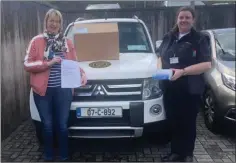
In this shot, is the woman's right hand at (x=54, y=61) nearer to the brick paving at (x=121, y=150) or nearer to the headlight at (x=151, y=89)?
the headlight at (x=151, y=89)

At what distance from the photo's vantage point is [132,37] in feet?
15.0

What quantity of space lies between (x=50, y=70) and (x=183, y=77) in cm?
138

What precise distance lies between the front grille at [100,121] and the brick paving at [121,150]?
1.60ft

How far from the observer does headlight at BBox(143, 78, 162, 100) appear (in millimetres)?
3366

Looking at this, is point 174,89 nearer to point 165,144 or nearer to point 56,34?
point 165,144

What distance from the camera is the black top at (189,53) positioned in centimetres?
294

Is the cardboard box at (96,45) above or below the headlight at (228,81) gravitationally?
above

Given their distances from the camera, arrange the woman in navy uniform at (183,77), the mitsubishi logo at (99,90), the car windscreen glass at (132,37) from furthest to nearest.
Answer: the car windscreen glass at (132,37), the mitsubishi logo at (99,90), the woman in navy uniform at (183,77)

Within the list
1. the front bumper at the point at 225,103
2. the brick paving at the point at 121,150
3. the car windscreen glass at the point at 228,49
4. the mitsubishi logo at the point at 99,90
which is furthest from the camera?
the brick paving at the point at 121,150

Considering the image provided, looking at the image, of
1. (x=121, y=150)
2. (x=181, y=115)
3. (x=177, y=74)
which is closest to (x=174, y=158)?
(x=181, y=115)

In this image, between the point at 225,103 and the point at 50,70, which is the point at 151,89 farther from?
the point at 50,70

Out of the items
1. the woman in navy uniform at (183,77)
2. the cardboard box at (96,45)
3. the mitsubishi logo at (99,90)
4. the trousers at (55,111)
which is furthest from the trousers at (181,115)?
the trousers at (55,111)

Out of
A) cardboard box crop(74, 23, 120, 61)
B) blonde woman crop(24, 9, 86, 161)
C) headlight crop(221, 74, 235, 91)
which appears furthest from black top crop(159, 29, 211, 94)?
blonde woman crop(24, 9, 86, 161)

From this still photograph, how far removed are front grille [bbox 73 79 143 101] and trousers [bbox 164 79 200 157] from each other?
33 centimetres
